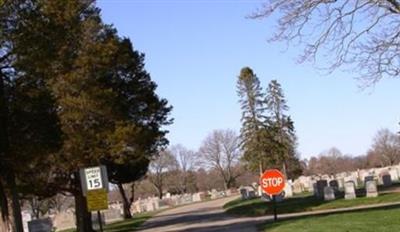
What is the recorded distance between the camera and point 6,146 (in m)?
24.6

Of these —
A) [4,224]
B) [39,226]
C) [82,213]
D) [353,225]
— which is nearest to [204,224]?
[82,213]

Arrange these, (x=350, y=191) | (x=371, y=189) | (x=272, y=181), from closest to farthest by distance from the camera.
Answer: (x=272, y=181) < (x=371, y=189) < (x=350, y=191)

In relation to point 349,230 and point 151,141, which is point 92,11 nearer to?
point 151,141

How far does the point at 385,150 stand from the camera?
435 feet

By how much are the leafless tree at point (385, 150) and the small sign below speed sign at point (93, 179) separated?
10826 centimetres

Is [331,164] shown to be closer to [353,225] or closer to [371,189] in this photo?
[371,189]

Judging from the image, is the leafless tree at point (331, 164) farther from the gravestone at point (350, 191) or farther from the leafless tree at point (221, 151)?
the gravestone at point (350, 191)

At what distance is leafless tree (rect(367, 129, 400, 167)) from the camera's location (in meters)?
128

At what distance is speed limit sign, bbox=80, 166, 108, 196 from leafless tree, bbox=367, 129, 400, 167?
10824cm

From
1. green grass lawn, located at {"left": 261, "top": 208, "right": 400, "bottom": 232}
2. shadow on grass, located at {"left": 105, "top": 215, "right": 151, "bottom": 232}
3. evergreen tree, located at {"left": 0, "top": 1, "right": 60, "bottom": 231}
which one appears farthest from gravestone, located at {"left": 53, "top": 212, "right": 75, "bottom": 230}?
green grass lawn, located at {"left": 261, "top": 208, "right": 400, "bottom": 232}

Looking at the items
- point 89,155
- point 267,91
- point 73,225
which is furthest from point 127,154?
point 267,91

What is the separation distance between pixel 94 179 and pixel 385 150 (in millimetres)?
119234

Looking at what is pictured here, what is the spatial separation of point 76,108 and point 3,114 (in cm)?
840

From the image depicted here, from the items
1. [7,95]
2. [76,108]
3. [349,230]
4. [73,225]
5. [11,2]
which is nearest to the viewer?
[349,230]
